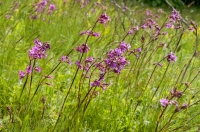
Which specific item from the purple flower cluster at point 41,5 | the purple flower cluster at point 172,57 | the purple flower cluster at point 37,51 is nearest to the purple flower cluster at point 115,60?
the purple flower cluster at point 37,51

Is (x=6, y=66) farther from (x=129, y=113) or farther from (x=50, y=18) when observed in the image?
(x=50, y=18)

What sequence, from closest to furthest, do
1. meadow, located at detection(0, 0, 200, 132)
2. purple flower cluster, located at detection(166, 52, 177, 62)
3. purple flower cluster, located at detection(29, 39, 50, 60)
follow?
purple flower cluster, located at detection(29, 39, 50, 60) < meadow, located at detection(0, 0, 200, 132) < purple flower cluster, located at detection(166, 52, 177, 62)

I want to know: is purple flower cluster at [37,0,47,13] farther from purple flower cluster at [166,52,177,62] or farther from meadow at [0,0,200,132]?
purple flower cluster at [166,52,177,62]

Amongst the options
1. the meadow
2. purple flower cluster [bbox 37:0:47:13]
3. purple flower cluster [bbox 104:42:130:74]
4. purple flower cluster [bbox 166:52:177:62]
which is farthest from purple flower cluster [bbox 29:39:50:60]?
purple flower cluster [bbox 37:0:47:13]

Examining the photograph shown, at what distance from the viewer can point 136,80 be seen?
287 cm

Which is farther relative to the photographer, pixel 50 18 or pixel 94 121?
pixel 50 18

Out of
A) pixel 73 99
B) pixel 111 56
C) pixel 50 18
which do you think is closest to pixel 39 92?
pixel 73 99

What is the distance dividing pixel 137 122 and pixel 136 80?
556 millimetres

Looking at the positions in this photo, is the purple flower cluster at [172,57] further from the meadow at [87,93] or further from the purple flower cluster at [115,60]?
the purple flower cluster at [115,60]

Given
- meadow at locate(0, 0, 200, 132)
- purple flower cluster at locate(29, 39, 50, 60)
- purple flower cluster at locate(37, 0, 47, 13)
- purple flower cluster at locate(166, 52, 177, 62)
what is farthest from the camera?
purple flower cluster at locate(37, 0, 47, 13)

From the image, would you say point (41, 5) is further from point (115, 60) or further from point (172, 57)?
point (115, 60)

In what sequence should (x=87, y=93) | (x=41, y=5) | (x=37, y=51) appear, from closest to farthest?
(x=37, y=51) → (x=87, y=93) → (x=41, y=5)

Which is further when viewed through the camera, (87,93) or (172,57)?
(172,57)

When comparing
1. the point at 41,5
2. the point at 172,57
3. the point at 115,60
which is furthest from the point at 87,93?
the point at 41,5
